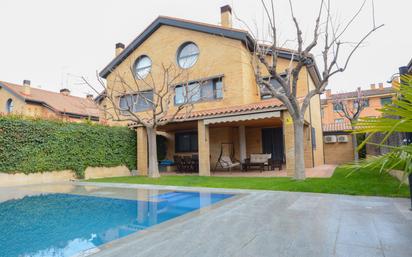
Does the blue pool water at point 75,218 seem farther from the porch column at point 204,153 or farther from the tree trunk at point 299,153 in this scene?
the porch column at point 204,153

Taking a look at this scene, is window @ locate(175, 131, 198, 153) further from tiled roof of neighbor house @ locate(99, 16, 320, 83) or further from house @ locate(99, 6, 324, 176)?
tiled roof of neighbor house @ locate(99, 16, 320, 83)

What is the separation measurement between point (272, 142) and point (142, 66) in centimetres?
1305

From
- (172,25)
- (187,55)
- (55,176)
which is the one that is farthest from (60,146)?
(172,25)

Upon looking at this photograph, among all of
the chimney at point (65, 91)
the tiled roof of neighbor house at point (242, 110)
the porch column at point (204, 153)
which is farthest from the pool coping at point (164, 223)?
the chimney at point (65, 91)

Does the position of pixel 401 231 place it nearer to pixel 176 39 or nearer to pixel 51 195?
pixel 51 195

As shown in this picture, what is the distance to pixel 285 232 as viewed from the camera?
4.80 metres

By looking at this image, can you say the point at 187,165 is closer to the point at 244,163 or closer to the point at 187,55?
the point at 244,163

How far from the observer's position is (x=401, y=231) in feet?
15.2

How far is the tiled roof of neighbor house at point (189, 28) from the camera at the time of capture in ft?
58.2

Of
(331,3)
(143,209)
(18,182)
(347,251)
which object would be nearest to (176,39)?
(331,3)

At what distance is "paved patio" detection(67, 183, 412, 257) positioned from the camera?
13.0 feet

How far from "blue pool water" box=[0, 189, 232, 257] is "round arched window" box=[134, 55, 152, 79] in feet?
46.1

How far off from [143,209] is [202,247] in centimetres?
440

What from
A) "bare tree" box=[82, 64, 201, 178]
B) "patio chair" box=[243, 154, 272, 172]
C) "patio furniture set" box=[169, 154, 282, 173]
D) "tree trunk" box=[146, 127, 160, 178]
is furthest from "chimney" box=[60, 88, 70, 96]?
"patio chair" box=[243, 154, 272, 172]
